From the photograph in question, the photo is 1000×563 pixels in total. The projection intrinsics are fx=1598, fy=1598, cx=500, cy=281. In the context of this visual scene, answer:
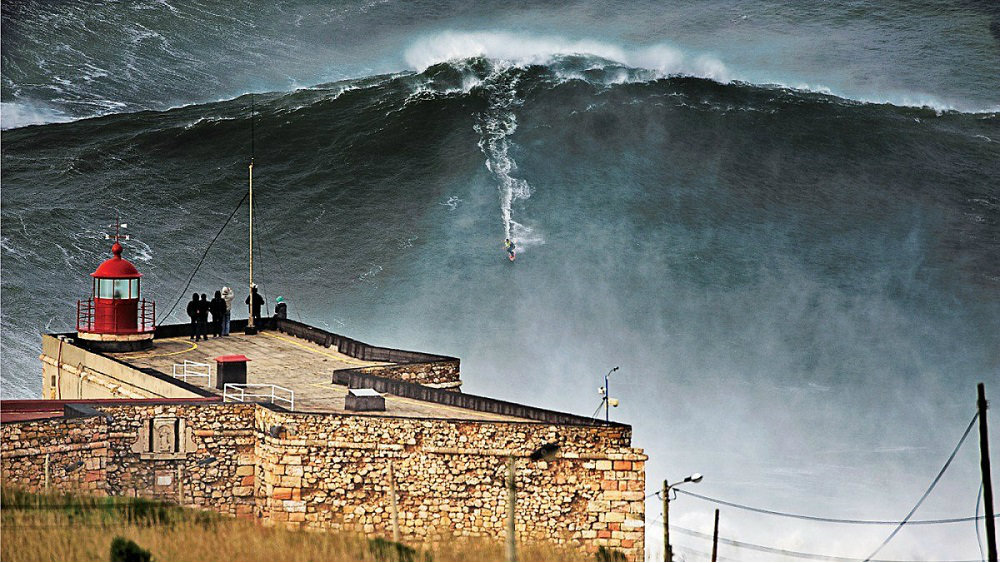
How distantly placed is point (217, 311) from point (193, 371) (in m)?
5.82

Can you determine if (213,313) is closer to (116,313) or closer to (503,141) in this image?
(116,313)

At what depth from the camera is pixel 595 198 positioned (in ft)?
268

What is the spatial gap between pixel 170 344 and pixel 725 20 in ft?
193

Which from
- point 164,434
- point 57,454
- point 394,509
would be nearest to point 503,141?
point 164,434

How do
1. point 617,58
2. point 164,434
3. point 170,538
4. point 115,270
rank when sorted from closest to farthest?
point 170,538 < point 164,434 < point 115,270 < point 617,58

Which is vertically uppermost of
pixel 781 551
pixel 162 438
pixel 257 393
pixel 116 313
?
pixel 116 313

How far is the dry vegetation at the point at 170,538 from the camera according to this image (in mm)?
25234

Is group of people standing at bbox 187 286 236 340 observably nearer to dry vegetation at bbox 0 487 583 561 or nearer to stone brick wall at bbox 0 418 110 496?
stone brick wall at bbox 0 418 110 496

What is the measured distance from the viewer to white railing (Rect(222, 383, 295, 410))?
33.0 m

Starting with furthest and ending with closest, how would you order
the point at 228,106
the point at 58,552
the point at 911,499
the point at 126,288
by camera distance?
the point at 228,106 → the point at 911,499 → the point at 126,288 → the point at 58,552

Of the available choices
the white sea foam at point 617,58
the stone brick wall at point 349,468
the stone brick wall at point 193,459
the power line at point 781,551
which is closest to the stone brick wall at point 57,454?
the stone brick wall at point 349,468

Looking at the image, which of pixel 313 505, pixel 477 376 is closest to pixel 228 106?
pixel 477 376

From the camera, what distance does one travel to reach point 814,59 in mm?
92062

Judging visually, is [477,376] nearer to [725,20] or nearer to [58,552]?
[725,20]
